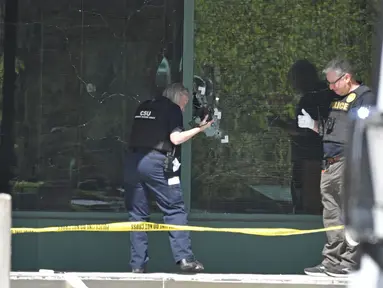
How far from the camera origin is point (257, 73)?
740 cm

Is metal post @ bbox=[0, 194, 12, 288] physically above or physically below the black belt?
below

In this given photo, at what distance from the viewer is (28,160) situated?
7461 mm

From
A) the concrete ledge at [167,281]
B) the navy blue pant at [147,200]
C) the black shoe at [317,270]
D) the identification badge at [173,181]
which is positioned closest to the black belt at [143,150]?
the navy blue pant at [147,200]

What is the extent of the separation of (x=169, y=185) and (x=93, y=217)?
3.91ft

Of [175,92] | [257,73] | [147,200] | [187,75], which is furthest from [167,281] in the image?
[257,73]

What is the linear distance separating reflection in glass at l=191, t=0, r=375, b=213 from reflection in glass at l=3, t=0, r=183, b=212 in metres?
0.50

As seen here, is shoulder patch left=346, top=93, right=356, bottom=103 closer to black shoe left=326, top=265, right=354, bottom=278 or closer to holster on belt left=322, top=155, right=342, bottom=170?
holster on belt left=322, top=155, right=342, bottom=170

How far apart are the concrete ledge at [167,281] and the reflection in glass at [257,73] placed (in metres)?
0.88

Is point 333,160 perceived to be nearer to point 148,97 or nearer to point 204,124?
point 204,124

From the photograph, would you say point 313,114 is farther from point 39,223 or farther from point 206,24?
point 39,223

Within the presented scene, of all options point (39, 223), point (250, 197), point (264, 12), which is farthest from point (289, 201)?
point (39, 223)

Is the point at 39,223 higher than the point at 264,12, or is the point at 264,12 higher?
the point at 264,12

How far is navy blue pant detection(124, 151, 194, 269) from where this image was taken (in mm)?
6578

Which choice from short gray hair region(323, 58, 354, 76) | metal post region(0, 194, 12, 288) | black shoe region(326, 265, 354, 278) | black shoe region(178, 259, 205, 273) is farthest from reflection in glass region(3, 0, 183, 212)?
metal post region(0, 194, 12, 288)
